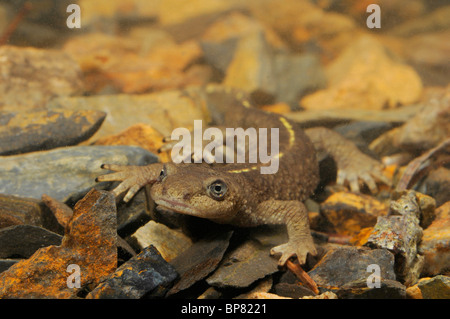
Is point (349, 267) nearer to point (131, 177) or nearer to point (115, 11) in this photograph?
point (131, 177)

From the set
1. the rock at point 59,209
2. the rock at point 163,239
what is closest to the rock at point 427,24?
the rock at point 163,239

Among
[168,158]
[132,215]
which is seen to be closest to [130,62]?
[168,158]

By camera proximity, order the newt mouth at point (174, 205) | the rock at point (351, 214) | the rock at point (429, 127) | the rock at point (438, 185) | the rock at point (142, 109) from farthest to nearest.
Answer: the rock at point (142, 109) → the rock at point (429, 127) → the rock at point (438, 185) → the rock at point (351, 214) → the newt mouth at point (174, 205)

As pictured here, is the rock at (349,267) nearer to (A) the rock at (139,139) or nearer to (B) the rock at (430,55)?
(A) the rock at (139,139)

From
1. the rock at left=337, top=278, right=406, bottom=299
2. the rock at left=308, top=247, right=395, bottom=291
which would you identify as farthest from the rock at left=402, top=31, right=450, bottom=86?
the rock at left=337, top=278, right=406, bottom=299

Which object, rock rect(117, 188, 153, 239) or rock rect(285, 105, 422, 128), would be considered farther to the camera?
rock rect(285, 105, 422, 128)

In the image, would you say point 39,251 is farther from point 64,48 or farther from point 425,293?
point 64,48

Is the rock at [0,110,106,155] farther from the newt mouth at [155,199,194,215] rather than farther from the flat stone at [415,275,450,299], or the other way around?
the flat stone at [415,275,450,299]

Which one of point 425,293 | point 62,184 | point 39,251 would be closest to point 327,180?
point 425,293
